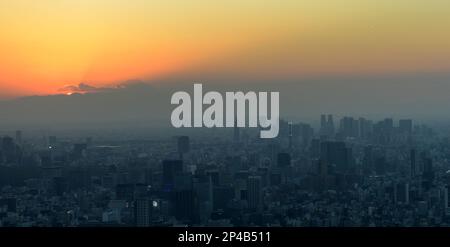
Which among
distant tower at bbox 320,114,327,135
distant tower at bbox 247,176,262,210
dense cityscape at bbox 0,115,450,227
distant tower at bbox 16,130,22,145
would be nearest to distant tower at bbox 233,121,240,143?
dense cityscape at bbox 0,115,450,227

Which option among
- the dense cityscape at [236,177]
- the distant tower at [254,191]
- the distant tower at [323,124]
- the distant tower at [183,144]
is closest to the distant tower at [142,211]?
the dense cityscape at [236,177]

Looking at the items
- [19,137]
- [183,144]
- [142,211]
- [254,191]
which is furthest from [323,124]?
[19,137]

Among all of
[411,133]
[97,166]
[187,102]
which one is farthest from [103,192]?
[411,133]

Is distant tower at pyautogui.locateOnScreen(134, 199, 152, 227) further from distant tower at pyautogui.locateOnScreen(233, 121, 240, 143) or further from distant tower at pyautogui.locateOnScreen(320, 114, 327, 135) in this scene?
distant tower at pyautogui.locateOnScreen(320, 114, 327, 135)

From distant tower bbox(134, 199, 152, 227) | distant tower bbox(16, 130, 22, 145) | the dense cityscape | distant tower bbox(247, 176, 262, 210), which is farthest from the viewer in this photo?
distant tower bbox(16, 130, 22, 145)

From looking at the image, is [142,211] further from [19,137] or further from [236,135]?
[19,137]

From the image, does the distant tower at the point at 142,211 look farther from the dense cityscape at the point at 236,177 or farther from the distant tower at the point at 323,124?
the distant tower at the point at 323,124

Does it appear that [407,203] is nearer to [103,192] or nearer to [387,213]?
[387,213]
